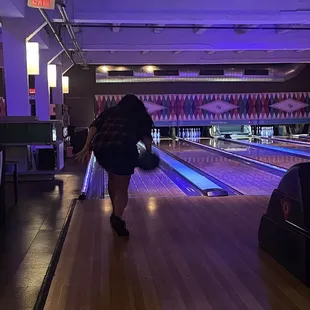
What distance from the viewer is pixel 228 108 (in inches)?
687

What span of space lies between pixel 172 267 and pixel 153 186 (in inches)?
156

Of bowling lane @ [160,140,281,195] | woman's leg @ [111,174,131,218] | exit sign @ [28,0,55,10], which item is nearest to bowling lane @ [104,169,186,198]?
bowling lane @ [160,140,281,195]

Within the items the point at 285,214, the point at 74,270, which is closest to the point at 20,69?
the point at 74,270

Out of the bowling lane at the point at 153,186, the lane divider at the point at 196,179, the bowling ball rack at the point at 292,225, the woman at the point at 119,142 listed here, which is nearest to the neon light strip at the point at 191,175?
the lane divider at the point at 196,179

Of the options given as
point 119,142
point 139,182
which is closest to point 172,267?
point 119,142

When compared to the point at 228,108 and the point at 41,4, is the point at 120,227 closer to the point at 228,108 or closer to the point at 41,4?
the point at 41,4

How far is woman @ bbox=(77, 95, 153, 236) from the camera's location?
346cm

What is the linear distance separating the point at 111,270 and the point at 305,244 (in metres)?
1.24

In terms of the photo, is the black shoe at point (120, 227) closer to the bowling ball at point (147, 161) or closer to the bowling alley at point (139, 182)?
the bowling alley at point (139, 182)

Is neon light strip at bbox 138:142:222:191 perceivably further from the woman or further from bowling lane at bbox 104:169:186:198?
the woman

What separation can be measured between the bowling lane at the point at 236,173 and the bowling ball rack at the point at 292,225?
9.78ft

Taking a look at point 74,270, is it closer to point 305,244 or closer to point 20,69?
point 305,244

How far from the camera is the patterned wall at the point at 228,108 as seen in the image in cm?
1708

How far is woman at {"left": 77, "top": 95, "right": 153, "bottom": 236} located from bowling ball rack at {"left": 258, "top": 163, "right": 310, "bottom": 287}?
117cm
